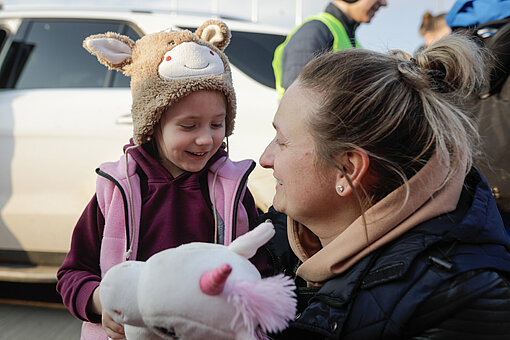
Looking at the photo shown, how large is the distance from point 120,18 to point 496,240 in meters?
2.70

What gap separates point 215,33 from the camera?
1.74 meters

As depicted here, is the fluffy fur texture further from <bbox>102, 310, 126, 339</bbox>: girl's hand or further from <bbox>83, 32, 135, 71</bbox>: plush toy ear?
<bbox>83, 32, 135, 71</bbox>: plush toy ear

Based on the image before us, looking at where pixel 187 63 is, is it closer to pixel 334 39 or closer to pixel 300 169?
pixel 300 169

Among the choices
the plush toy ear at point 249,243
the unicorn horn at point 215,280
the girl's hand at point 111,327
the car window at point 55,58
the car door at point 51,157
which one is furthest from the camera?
the car window at point 55,58

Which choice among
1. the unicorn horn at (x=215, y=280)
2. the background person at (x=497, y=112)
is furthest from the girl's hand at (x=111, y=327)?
the background person at (x=497, y=112)

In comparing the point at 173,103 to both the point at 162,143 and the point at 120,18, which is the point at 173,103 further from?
the point at 120,18

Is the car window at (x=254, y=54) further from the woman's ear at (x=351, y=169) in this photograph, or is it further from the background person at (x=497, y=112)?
the woman's ear at (x=351, y=169)

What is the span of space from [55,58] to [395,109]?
8.38 ft

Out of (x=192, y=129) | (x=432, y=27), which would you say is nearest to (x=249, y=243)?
(x=192, y=129)

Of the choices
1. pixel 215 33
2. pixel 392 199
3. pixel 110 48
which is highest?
pixel 215 33

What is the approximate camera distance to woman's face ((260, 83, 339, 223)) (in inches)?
52.4

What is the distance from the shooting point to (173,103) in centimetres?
156

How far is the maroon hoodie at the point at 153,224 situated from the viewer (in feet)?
4.85

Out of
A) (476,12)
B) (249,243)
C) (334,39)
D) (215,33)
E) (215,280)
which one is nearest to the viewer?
(215,280)
